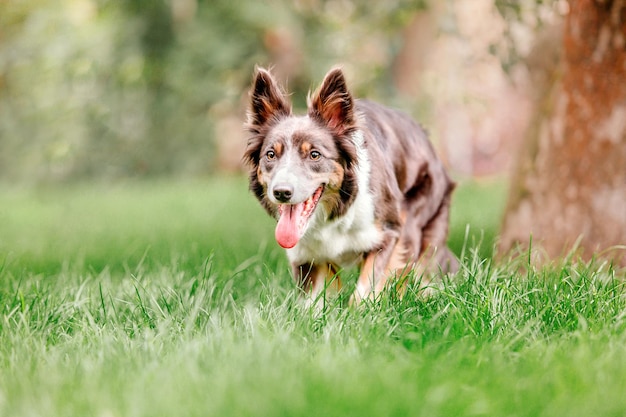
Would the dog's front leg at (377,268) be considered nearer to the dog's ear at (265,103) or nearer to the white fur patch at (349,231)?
the white fur patch at (349,231)

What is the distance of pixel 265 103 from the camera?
150 inches

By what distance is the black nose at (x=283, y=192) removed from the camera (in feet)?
11.0

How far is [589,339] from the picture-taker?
9.58ft

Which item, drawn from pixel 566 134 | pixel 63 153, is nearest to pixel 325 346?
pixel 566 134

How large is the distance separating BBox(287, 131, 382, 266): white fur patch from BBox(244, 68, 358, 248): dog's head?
1.7 inches

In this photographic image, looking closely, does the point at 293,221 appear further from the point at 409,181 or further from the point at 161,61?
the point at 161,61

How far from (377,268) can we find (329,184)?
0.52 meters

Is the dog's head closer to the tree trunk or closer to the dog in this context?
the dog

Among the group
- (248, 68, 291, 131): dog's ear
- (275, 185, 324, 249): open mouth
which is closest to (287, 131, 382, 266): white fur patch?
(275, 185, 324, 249): open mouth

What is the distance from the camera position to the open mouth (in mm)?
3502

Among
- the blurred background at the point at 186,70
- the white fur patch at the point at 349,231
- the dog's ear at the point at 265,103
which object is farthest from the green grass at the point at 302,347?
the blurred background at the point at 186,70

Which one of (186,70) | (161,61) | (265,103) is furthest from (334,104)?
(161,61)

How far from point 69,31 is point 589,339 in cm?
995

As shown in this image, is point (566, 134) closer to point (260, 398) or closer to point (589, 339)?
point (589, 339)
